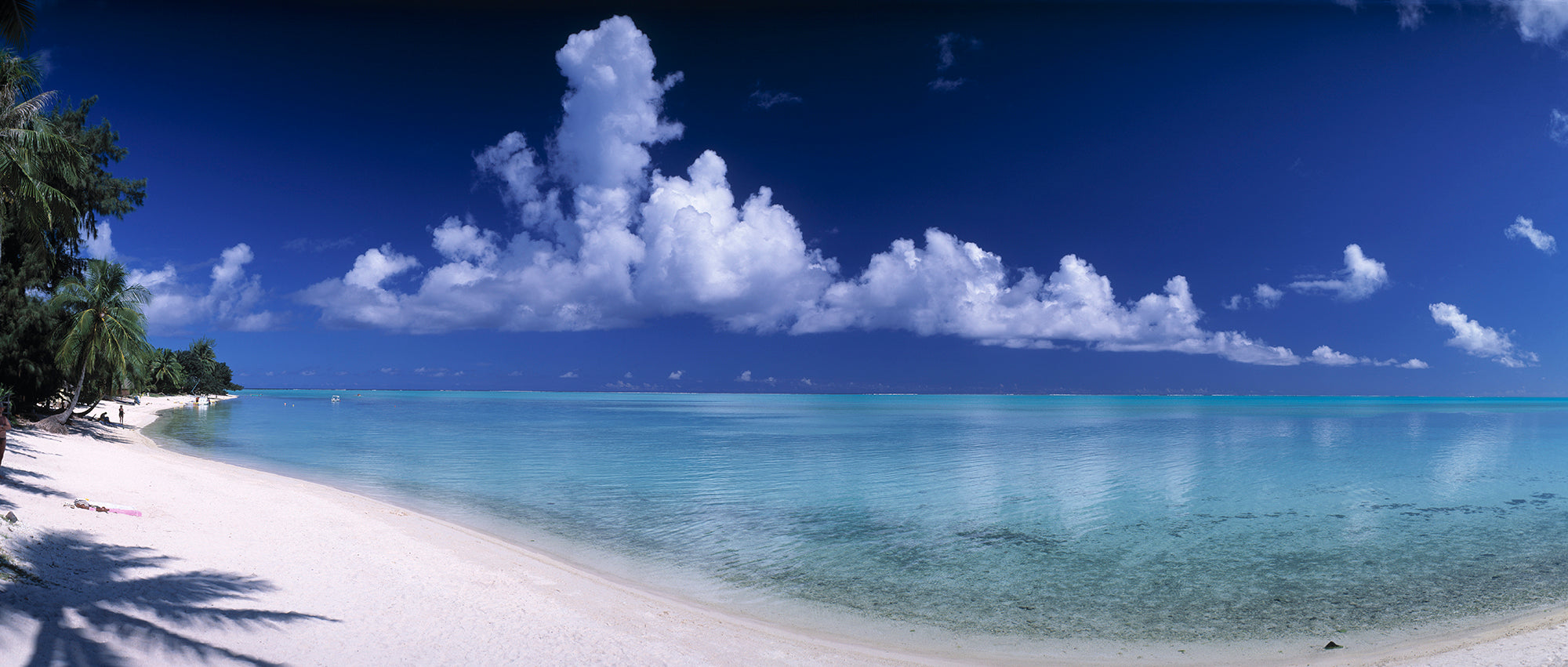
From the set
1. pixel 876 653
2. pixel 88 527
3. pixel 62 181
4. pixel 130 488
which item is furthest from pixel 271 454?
pixel 876 653

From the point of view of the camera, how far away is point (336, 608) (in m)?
8.64

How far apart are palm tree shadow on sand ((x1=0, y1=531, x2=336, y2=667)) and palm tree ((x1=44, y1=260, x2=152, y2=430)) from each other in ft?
98.1

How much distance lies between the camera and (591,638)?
850 centimetres

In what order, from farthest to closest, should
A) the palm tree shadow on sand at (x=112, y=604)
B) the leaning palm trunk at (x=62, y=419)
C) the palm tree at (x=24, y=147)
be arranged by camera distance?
the leaning palm trunk at (x=62, y=419) < the palm tree at (x=24, y=147) < the palm tree shadow on sand at (x=112, y=604)

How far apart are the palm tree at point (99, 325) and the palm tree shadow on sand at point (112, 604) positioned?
1177 inches

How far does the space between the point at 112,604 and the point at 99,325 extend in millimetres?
34726

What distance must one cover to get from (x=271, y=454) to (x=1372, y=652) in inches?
1624

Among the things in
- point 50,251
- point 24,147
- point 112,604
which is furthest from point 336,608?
point 50,251

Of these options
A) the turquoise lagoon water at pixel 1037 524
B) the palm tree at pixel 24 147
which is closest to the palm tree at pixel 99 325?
the turquoise lagoon water at pixel 1037 524

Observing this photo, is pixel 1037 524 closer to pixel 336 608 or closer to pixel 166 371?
pixel 336 608

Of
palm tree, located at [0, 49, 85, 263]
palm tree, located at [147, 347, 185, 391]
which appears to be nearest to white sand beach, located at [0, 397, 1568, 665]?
palm tree, located at [0, 49, 85, 263]

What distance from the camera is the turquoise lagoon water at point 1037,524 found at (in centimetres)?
1148

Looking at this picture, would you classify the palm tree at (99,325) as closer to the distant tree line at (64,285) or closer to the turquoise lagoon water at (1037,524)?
the distant tree line at (64,285)

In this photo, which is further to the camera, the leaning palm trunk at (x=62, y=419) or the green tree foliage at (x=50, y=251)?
the leaning palm trunk at (x=62, y=419)
